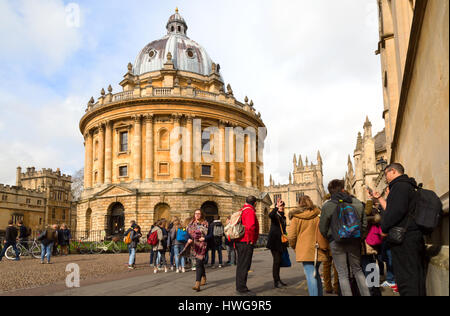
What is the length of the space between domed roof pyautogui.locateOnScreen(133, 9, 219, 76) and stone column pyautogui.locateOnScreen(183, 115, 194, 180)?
9.58m

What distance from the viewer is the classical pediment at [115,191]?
33.4m

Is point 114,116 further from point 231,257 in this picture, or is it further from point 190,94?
point 231,257

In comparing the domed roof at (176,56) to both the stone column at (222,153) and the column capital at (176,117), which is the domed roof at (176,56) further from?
the stone column at (222,153)

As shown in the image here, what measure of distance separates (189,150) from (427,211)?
1228 inches

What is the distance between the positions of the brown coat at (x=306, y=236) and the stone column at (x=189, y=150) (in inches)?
1122

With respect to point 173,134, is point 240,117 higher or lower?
higher

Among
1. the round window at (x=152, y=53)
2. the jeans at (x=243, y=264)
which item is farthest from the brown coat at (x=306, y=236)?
the round window at (x=152, y=53)

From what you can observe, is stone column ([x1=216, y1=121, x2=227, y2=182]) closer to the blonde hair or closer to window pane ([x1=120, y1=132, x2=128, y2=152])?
window pane ([x1=120, y1=132, x2=128, y2=152])

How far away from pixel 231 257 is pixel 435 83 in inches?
415

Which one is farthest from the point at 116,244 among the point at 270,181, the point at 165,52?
the point at 270,181

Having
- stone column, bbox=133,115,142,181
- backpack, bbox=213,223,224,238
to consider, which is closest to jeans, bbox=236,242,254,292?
backpack, bbox=213,223,224,238

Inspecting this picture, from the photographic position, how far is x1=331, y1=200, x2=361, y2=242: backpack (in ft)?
16.8
